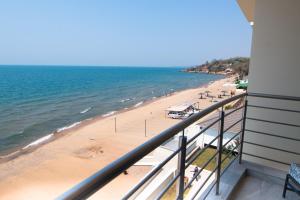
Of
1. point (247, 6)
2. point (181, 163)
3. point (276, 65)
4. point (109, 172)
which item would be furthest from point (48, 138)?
point (109, 172)

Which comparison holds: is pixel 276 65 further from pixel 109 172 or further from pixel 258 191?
pixel 109 172

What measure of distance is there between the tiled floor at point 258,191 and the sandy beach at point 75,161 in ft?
17.4

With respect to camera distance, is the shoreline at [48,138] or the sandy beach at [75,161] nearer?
the sandy beach at [75,161]

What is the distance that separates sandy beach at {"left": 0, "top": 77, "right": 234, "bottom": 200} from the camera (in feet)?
25.7

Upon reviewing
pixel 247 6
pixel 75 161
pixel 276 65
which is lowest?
pixel 75 161

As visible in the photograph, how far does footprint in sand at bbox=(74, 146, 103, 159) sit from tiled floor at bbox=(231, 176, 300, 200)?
9606mm

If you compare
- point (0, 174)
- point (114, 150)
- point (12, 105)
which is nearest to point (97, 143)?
point (114, 150)

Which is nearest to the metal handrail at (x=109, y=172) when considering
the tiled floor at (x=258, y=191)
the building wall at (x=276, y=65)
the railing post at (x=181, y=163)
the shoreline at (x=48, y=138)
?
the railing post at (x=181, y=163)

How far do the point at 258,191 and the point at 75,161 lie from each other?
9.62 metres

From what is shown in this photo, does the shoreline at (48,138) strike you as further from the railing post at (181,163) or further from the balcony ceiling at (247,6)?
the railing post at (181,163)

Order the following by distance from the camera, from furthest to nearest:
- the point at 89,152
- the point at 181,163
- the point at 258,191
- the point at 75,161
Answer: the point at 89,152, the point at 75,161, the point at 258,191, the point at 181,163

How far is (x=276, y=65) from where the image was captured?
2205 mm

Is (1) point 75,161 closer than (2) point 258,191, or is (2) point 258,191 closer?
(2) point 258,191

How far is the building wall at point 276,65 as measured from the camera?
83.1 inches
